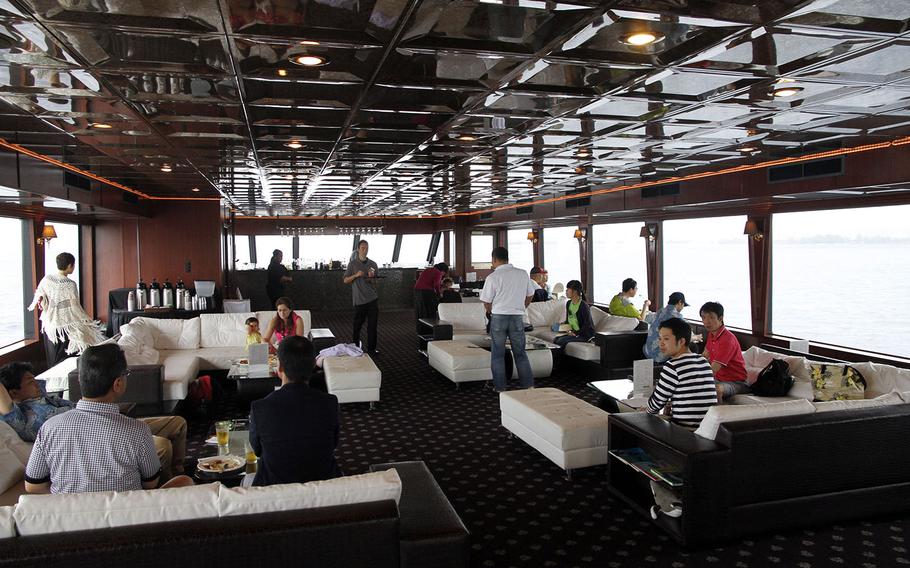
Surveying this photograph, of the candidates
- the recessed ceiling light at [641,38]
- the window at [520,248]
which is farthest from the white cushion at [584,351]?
the window at [520,248]

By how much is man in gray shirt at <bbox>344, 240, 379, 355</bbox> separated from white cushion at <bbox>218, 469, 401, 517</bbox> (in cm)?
749

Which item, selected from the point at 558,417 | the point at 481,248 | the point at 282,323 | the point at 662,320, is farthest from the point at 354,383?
the point at 481,248

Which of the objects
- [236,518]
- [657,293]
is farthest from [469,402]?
[657,293]

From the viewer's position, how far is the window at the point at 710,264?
11.1 metres

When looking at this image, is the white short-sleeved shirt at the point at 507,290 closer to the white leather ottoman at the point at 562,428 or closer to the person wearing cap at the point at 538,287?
the white leather ottoman at the point at 562,428

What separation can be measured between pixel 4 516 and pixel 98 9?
2106mm

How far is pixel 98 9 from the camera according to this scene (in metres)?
2.80

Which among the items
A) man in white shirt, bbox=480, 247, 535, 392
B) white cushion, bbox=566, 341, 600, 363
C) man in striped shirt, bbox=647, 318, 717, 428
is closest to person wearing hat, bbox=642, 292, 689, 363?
white cushion, bbox=566, 341, 600, 363

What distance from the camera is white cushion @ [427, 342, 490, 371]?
806cm

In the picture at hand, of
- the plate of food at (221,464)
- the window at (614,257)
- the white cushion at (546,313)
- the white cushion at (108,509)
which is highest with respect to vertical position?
the window at (614,257)

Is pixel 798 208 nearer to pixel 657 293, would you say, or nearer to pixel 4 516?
pixel 657 293

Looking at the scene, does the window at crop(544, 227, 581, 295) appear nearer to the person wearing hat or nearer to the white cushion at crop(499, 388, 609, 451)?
the person wearing hat

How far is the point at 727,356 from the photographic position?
604cm

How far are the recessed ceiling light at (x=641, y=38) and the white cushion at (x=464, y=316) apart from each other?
741cm
